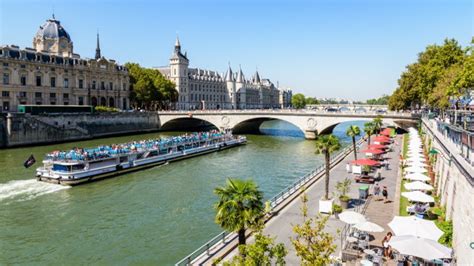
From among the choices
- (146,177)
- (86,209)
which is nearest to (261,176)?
(146,177)

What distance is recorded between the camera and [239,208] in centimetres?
1396

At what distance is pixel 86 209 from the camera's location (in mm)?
27375

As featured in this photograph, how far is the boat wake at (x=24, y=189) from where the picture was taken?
29.8m

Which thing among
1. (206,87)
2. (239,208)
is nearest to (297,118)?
(239,208)

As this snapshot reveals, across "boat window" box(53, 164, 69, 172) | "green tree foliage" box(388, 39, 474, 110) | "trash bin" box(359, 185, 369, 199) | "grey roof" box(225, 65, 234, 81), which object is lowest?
"trash bin" box(359, 185, 369, 199)

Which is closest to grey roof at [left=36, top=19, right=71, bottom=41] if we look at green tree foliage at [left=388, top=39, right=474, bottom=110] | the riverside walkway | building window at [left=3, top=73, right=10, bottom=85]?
building window at [left=3, top=73, right=10, bottom=85]

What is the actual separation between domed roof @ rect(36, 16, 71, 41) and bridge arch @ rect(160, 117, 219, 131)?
33.0 meters

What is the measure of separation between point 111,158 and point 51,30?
2661 inches

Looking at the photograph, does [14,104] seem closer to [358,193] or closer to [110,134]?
[110,134]

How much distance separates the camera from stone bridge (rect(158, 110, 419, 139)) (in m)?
70.1

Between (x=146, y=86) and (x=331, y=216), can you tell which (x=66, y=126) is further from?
(x=331, y=216)

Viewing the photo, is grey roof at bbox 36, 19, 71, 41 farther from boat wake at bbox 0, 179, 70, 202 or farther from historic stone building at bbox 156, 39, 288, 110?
boat wake at bbox 0, 179, 70, 202

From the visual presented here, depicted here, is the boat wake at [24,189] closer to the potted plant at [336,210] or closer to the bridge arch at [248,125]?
the potted plant at [336,210]

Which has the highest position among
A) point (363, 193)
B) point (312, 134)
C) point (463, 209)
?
point (463, 209)
